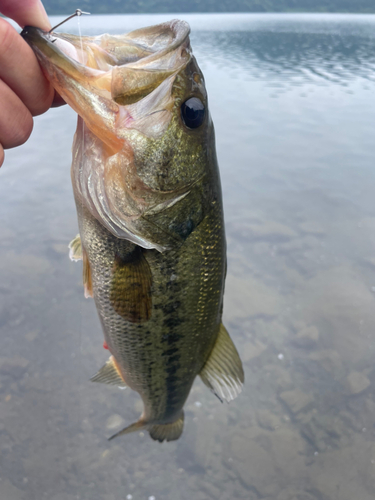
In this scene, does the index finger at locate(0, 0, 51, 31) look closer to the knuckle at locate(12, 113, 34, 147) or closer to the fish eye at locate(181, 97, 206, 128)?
the knuckle at locate(12, 113, 34, 147)

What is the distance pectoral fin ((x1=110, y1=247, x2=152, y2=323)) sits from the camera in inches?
60.5

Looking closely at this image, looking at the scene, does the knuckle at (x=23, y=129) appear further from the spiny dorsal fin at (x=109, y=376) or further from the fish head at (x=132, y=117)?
the spiny dorsal fin at (x=109, y=376)

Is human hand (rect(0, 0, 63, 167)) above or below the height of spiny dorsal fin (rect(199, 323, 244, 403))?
above

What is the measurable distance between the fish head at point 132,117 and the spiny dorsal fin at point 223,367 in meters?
0.88

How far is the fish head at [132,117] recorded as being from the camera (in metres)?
1.15

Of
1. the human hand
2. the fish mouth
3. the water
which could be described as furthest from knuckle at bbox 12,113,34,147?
the water

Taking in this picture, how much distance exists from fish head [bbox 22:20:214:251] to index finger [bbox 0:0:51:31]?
2.0 inches

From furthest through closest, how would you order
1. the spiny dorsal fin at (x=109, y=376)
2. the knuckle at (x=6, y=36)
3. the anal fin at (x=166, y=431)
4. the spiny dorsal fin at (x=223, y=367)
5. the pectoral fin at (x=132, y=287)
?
the anal fin at (x=166, y=431), the spiny dorsal fin at (x=109, y=376), the spiny dorsal fin at (x=223, y=367), the pectoral fin at (x=132, y=287), the knuckle at (x=6, y=36)

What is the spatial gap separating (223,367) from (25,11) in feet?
6.07

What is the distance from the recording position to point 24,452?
2916 mm

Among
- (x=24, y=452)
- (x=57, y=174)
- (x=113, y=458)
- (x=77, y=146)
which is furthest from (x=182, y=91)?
(x=57, y=174)

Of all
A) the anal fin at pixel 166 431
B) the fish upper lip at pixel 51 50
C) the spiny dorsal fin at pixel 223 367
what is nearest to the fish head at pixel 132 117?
the fish upper lip at pixel 51 50

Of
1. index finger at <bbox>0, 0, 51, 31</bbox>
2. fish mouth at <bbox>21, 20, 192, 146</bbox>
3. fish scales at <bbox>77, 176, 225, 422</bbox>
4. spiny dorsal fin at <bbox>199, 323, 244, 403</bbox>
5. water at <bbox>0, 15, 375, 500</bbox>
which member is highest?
index finger at <bbox>0, 0, 51, 31</bbox>

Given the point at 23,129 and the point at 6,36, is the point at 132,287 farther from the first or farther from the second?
the point at 6,36
